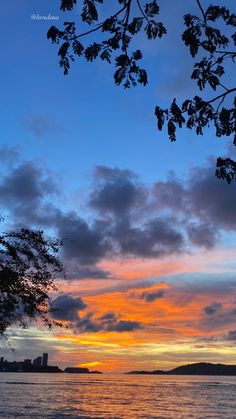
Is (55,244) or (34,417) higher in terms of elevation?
(55,244)

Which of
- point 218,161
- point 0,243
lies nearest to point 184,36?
point 218,161

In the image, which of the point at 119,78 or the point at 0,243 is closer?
the point at 119,78

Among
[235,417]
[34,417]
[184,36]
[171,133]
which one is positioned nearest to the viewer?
[184,36]

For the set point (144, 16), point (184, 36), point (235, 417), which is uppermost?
point (144, 16)

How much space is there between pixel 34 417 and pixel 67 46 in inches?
1732

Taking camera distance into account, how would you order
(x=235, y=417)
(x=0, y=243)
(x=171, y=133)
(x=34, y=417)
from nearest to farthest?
(x=171, y=133) → (x=0, y=243) → (x=34, y=417) → (x=235, y=417)

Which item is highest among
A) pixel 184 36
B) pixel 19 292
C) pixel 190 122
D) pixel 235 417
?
pixel 184 36

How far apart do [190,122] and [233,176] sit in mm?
1080

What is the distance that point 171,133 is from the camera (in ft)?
24.0

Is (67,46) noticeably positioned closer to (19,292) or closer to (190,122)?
(190,122)

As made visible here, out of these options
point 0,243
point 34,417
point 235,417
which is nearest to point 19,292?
point 0,243

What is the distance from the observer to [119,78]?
7352 millimetres

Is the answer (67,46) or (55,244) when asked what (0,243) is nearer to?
(55,244)

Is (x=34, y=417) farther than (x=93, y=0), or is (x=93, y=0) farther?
(x=34, y=417)
